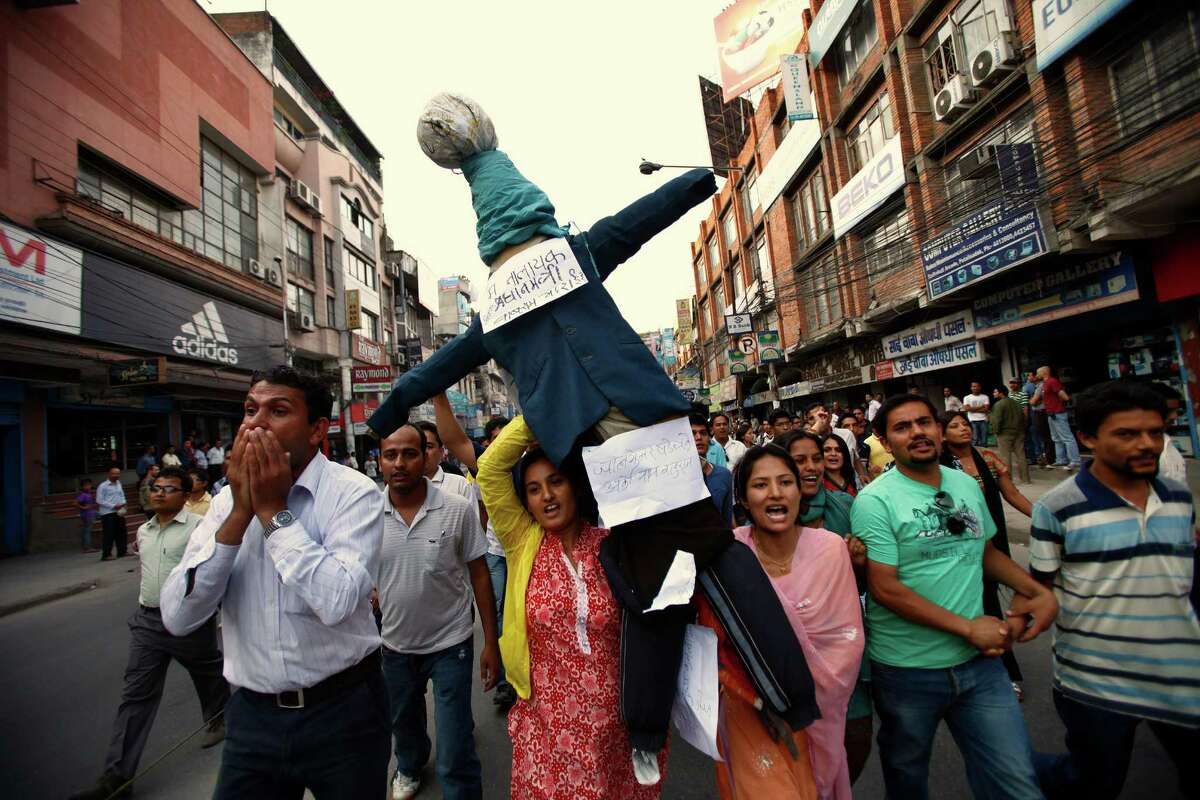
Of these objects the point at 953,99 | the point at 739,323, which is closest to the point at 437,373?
the point at 953,99

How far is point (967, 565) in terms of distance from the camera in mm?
2174

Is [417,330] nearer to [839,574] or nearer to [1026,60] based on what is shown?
[1026,60]

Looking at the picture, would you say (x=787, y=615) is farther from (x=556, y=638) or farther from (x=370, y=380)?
(x=370, y=380)

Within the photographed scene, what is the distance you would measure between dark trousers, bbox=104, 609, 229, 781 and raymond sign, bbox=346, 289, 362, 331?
24891 mm

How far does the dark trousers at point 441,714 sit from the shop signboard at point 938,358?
45.0 ft

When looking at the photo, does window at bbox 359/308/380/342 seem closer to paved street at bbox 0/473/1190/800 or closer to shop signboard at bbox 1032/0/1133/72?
paved street at bbox 0/473/1190/800

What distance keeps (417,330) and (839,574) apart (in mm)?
44565

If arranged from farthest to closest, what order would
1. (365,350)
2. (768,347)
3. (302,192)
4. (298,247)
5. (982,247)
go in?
(365,350)
(298,247)
(302,192)
(768,347)
(982,247)

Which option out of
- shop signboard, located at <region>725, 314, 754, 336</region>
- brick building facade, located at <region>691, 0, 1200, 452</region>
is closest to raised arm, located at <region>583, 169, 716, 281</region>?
brick building facade, located at <region>691, 0, 1200, 452</region>

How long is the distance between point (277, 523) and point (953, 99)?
594 inches

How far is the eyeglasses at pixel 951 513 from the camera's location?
7.17 feet

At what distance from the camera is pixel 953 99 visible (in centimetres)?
1183

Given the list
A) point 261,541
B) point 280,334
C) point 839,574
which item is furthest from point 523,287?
point 280,334

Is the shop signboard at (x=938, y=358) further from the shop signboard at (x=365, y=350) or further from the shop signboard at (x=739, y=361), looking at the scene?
the shop signboard at (x=365, y=350)
